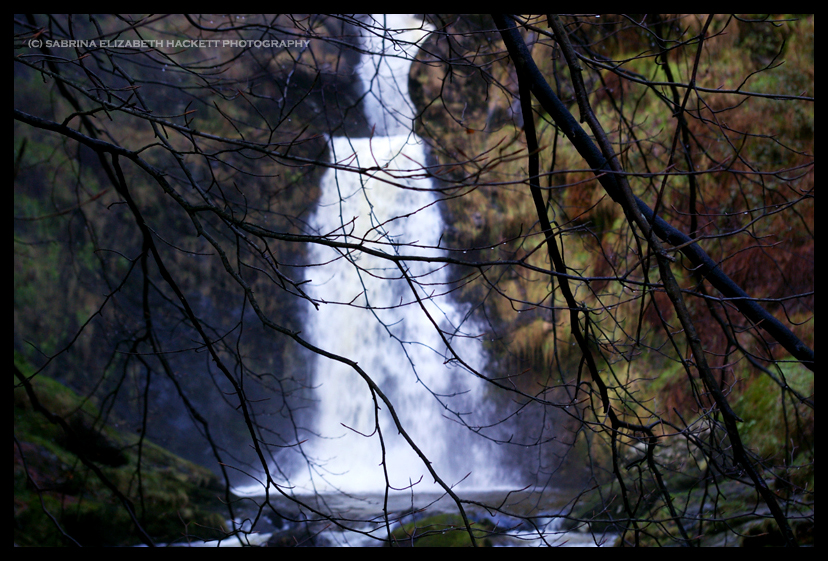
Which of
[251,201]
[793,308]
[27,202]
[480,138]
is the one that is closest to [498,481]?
[793,308]

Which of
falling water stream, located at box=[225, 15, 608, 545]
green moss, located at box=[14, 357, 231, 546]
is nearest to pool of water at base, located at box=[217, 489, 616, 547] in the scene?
green moss, located at box=[14, 357, 231, 546]

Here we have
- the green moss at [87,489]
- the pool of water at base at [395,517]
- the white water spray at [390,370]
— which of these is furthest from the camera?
the white water spray at [390,370]

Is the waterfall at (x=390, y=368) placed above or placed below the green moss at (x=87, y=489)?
above

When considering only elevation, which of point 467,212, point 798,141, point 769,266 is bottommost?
point 769,266

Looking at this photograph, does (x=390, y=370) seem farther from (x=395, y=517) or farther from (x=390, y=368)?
(x=395, y=517)

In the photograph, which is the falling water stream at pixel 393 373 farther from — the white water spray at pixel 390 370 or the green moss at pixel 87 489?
the green moss at pixel 87 489

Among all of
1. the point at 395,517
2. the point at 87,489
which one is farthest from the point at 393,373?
the point at 87,489

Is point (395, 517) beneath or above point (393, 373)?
beneath

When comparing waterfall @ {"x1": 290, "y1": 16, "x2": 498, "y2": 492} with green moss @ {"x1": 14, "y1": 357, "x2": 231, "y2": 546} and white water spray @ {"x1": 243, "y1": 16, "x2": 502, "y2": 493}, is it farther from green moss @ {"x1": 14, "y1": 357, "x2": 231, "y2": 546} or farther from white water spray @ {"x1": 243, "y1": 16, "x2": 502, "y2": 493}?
green moss @ {"x1": 14, "y1": 357, "x2": 231, "y2": 546}

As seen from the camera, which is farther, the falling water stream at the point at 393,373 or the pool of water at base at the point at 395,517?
the falling water stream at the point at 393,373

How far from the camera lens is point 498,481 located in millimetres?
8961

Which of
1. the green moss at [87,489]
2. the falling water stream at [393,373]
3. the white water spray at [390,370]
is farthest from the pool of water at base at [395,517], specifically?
the white water spray at [390,370]

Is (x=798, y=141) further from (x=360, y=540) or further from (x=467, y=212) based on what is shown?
(x=360, y=540)
